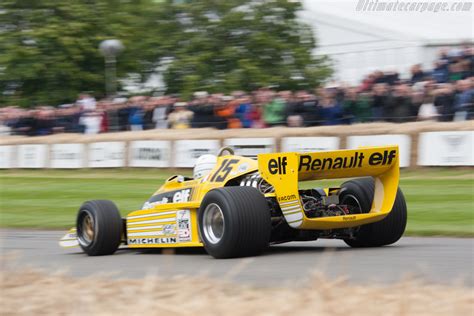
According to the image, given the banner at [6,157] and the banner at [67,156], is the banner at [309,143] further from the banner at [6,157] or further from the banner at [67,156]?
the banner at [6,157]

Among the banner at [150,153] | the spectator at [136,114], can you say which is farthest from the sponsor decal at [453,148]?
the spectator at [136,114]

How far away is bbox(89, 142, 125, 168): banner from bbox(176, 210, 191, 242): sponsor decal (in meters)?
14.3

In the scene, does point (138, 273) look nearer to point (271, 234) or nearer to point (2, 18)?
point (271, 234)

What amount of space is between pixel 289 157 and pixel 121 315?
3.51 m

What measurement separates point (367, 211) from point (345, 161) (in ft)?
2.73

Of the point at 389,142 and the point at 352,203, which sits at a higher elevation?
the point at 389,142

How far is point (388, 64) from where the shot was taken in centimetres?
2650

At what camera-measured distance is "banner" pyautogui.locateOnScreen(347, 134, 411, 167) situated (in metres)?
18.8

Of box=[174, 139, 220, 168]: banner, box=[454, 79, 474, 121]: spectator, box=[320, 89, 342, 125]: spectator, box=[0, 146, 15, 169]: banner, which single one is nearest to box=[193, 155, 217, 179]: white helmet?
box=[454, 79, 474, 121]: spectator

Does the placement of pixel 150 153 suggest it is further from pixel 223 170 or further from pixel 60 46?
pixel 223 170

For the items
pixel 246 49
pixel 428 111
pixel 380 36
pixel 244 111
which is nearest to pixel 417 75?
pixel 428 111

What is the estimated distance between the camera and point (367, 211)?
9.60m

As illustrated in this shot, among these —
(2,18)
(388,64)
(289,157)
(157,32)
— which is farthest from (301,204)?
(2,18)

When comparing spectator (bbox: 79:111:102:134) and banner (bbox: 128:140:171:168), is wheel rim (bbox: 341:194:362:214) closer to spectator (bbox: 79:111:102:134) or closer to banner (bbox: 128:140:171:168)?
banner (bbox: 128:140:171:168)
